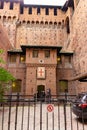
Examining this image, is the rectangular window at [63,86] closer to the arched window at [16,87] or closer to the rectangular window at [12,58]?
the arched window at [16,87]

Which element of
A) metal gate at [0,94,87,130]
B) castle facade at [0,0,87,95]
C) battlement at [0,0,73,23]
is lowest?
metal gate at [0,94,87,130]

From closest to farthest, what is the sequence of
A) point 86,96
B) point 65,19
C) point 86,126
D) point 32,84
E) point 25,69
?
point 86,126 < point 86,96 < point 32,84 < point 25,69 < point 65,19

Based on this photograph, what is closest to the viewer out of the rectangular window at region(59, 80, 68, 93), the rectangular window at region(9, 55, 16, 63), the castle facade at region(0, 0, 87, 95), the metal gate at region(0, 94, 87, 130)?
the metal gate at region(0, 94, 87, 130)

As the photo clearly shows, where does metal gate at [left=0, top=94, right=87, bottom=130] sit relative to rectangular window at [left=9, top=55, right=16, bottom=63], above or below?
below

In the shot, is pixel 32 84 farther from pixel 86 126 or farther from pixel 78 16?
pixel 86 126

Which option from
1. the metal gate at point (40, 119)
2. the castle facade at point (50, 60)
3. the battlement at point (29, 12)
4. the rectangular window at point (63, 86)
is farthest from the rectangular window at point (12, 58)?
the metal gate at point (40, 119)

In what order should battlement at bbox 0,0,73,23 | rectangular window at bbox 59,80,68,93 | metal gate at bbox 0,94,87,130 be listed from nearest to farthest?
metal gate at bbox 0,94,87,130, rectangular window at bbox 59,80,68,93, battlement at bbox 0,0,73,23

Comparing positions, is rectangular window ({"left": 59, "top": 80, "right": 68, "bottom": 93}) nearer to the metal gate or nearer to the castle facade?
the castle facade

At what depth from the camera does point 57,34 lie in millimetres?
31469

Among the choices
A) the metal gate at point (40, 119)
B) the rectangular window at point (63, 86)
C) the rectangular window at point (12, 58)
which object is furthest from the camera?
the rectangular window at point (12, 58)

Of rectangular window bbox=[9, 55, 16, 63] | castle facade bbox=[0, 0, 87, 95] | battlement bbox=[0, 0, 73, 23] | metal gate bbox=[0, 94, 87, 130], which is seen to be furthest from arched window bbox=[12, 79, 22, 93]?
battlement bbox=[0, 0, 73, 23]

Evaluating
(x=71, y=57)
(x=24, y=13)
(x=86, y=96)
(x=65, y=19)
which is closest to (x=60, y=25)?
(x=65, y=19)

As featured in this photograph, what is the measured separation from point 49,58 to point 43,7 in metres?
13.3

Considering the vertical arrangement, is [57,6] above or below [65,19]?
above
